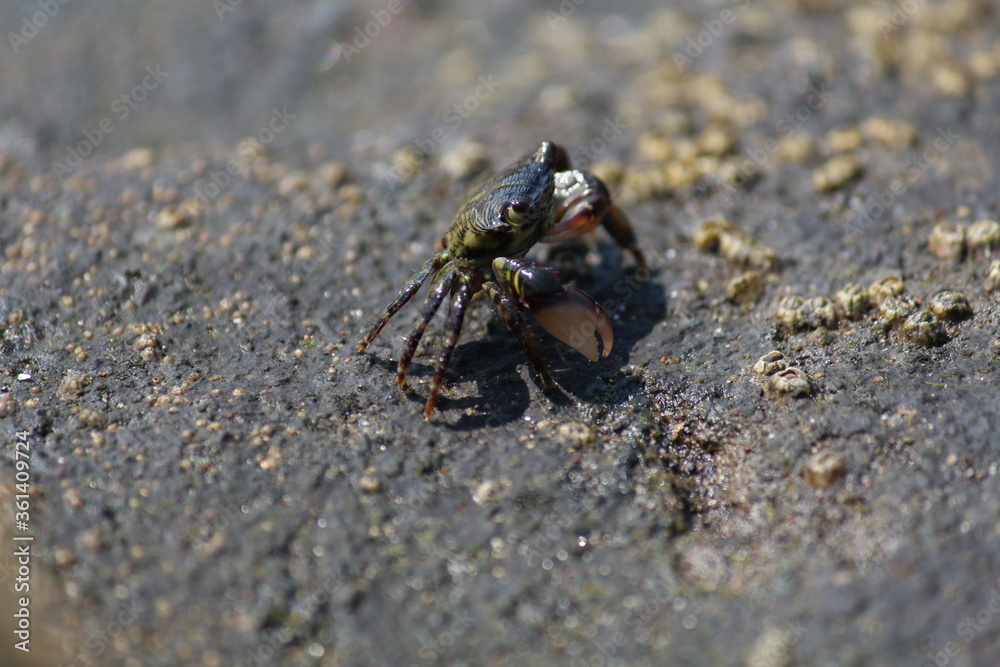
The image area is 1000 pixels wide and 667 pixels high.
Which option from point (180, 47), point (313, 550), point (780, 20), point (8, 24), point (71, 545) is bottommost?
point (313, 550)

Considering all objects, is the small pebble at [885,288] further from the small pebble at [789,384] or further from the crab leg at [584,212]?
the crab leg at [584,212]

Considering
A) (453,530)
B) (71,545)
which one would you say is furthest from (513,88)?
(71,545)

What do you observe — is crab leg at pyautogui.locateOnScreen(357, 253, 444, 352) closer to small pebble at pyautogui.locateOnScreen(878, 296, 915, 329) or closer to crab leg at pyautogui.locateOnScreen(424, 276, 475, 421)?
crab leg at pyautogui.locateOnScreen(424, 276, 475, 421)

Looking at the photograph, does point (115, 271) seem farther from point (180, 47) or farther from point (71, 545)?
point (180, 47)

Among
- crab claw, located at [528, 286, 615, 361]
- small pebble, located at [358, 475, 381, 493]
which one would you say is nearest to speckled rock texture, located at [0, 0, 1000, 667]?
small pebble, located at [358, 475, 381, 493]

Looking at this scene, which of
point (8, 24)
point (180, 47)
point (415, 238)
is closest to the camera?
point (415, 238)

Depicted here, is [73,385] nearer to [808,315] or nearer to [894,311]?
[808,315]
